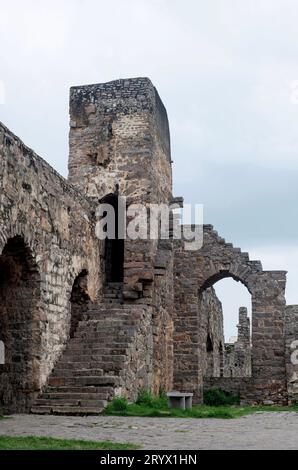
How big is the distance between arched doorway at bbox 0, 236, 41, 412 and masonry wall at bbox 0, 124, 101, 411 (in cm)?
2

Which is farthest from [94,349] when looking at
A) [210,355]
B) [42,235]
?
[210,355]

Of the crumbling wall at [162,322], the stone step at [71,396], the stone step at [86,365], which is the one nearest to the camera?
the stone step at [71,396]

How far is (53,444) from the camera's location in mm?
7527

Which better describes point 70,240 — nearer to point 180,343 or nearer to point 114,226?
point 114,226

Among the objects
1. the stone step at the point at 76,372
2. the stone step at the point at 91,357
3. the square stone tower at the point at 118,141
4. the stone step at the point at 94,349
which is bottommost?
the stone step at the point at 76,372

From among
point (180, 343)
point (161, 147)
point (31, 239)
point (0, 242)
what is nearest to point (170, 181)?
point (161, 147)

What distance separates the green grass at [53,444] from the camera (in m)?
7.24

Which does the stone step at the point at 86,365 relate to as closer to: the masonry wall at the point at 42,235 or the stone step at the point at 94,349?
the masonry wall at the point at 42,235

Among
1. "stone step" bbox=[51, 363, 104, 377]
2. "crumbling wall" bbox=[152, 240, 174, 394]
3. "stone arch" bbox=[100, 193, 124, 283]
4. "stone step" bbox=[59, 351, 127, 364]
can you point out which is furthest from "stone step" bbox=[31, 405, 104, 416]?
"stone arch" bbox=[100, 193, 124, 283]

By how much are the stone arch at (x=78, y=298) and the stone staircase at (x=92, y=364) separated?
0.25 m

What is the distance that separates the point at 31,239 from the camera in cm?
1292

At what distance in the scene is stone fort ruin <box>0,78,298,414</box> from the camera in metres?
13.0

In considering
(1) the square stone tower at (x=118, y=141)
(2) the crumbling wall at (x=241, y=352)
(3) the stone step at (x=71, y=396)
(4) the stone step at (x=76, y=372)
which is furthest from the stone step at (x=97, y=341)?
(2) the crumbling wall at (x=241, y=352)
